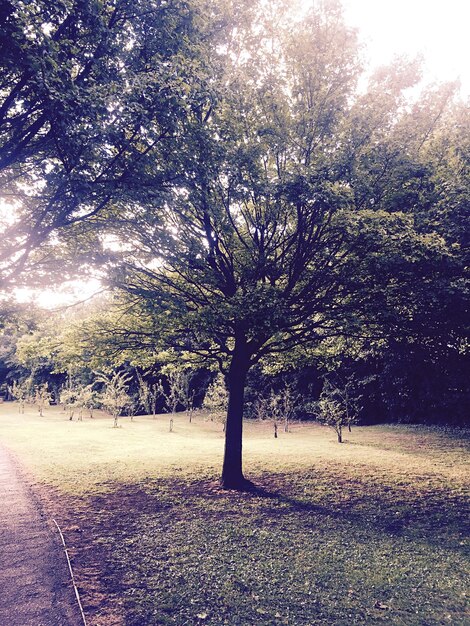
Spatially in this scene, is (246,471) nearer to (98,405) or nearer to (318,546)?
(318,546)

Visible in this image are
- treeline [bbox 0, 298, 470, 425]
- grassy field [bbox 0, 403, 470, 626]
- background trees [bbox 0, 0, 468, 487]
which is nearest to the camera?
grassy field [bbox 0, 403, 470, 626]

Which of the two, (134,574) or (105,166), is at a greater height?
(105,166)

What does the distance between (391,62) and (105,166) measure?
8937 mm

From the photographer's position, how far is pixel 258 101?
35.2 feet

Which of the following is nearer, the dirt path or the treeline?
the dirt path

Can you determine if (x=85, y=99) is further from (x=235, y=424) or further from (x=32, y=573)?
(x=235, y=424)

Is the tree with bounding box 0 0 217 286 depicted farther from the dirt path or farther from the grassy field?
the grassy field

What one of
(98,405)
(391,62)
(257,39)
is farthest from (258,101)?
(98,405)

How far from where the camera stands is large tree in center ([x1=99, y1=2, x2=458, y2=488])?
943 cm

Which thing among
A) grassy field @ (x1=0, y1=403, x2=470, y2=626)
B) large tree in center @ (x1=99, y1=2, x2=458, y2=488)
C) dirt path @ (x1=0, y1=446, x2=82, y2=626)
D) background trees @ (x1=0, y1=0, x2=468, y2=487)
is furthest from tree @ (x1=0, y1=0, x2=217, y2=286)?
grassy field @ (x1=0, y1=403, x2=470, y2=626)

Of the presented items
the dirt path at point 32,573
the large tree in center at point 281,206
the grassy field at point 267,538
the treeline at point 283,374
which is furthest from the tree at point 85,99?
the grassy field at point 267,538

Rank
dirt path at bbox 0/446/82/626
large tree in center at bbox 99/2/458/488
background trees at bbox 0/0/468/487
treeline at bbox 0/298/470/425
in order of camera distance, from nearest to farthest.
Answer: dirt path at bbox 0/446/82/626 < background trees at bbox 0/0/468/487 < large tree in center at bbox 99/2/458/488 < treeline at bbox 0/298/470/425

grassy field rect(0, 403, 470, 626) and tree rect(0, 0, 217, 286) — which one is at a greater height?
tree rect(0, 0, 217, 286)

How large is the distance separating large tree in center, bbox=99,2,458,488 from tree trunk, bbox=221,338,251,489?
0.07 m
